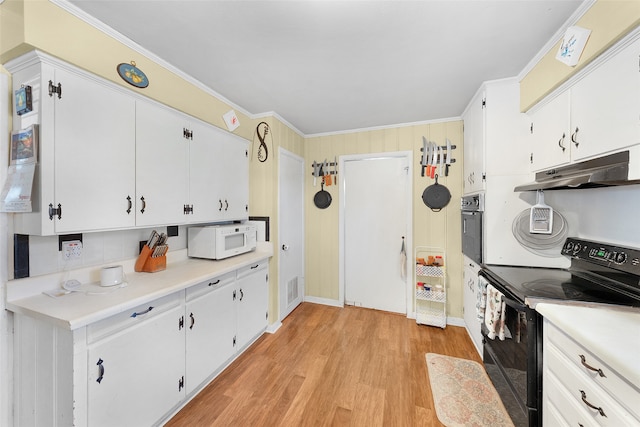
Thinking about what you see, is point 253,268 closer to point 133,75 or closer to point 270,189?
point 270,189

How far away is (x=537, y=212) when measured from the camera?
73.5 inches

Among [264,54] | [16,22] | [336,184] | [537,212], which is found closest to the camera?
[16,22]

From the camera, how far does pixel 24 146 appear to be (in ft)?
3.99

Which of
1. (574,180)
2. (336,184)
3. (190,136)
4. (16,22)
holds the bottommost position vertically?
(574,180)

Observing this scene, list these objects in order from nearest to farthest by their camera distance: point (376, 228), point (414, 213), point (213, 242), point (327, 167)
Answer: point (213, 242) → point (414, 213) → point (376, 228) → point (327, 167)

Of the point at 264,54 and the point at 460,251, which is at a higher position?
the point at 264,54

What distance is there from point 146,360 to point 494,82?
329cm

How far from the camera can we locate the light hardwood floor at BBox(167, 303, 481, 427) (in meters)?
1.62

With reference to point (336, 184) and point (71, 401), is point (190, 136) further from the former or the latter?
point (336, 184)

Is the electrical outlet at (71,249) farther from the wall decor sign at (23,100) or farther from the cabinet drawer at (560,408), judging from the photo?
the cabinet drawer at (560,408)

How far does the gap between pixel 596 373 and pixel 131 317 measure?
7.03 ft

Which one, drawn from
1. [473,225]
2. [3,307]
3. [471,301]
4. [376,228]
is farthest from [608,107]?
[3,307]

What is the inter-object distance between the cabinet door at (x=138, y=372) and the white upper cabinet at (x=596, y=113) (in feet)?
8.79

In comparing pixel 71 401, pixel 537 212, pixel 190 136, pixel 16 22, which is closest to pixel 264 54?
pixel 190 136
